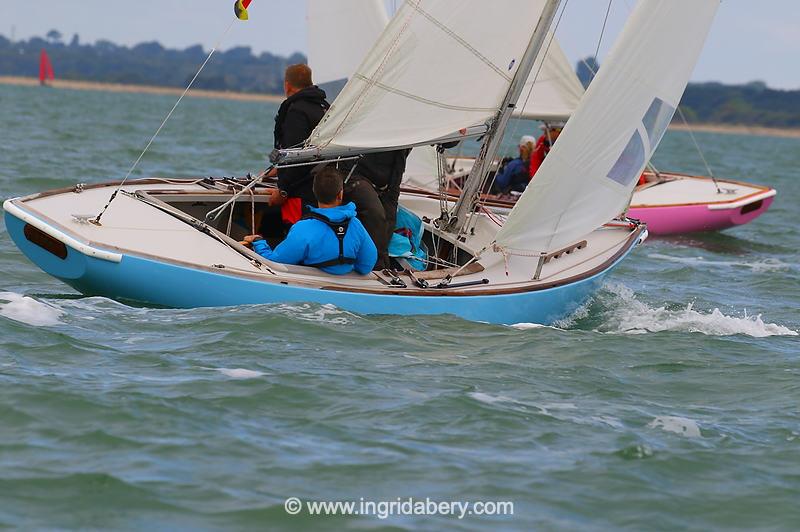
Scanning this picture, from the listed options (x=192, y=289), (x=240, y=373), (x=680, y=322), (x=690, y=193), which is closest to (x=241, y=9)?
(x=192, y=289)

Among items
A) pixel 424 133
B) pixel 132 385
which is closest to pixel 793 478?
pixel 132 385

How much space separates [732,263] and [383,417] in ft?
32.5

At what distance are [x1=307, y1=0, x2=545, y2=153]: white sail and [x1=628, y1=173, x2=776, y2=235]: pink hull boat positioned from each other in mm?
8123

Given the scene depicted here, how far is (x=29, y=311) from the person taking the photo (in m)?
8.13

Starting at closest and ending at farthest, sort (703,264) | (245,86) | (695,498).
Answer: (695,498) < (703,264) < (245,86)

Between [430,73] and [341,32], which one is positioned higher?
[341,32]

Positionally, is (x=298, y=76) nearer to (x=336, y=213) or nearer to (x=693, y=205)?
(x=336, y=213)

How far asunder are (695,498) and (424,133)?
13.4 feet

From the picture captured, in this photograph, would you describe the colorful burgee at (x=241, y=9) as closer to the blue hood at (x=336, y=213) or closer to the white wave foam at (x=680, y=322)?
the blue hood at (x=336, y=213)

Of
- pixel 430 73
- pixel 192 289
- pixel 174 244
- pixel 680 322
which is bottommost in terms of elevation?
pixel 680 322

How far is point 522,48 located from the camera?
938 centimetres

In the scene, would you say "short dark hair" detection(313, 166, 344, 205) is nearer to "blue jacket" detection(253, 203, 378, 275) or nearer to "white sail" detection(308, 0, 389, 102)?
"blue jacket" detection(253, 203, 378, 275)

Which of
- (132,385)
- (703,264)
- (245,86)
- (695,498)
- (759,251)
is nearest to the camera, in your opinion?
(695,498)

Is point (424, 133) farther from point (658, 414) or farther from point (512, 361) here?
point (658, 414)
